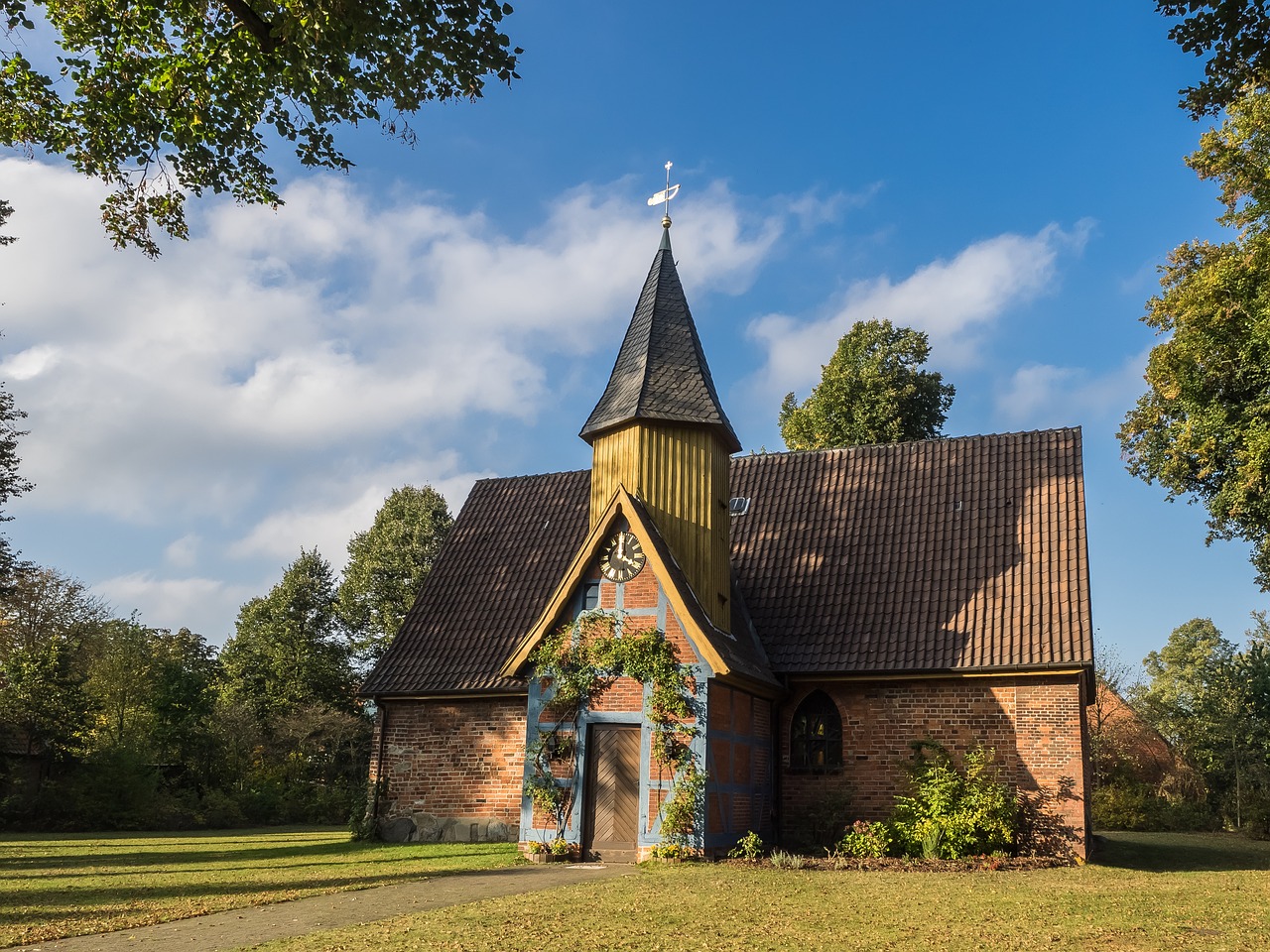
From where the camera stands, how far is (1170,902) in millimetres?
10852

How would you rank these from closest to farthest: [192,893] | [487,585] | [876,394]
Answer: [192,893], [487,585], [876,394]

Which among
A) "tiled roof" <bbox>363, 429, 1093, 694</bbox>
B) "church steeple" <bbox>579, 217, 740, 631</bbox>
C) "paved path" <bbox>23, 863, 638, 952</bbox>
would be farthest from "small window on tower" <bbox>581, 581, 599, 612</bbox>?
"paved path" <bbox>23, 863, 638, 952</bbox>

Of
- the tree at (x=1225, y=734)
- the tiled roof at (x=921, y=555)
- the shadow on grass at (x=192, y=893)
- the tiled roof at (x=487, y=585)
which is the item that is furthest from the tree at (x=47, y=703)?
the tree at (x=1225, y=734)

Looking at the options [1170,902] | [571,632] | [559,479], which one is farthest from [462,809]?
[1170,902]

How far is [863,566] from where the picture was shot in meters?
19.0

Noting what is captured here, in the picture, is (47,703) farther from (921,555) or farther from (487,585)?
(921,555)

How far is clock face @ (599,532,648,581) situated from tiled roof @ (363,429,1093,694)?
2172 millimetres

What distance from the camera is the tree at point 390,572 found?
133 feet

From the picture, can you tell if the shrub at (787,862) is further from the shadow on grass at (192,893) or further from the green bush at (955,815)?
the shadow on grass at (192,893)

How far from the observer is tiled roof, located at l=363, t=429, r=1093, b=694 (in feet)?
55.5

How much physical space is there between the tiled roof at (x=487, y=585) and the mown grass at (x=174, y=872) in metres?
3.09

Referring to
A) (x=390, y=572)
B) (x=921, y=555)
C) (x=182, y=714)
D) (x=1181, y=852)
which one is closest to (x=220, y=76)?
(x=921, y=555)

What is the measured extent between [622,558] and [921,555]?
602 cm

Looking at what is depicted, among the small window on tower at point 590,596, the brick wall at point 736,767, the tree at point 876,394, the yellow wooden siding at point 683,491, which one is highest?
the tree at point 876,394
